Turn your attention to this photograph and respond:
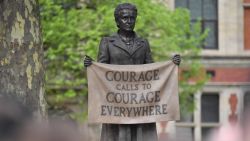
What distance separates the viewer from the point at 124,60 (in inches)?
268

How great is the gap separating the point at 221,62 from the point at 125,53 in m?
18.9

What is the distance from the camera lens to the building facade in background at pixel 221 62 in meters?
24.9

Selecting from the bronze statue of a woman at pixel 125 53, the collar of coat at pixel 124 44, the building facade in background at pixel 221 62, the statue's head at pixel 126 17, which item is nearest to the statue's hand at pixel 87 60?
the bronze statue of a woman at pixel 125 53

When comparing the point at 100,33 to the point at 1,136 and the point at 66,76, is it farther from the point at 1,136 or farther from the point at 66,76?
the point at 1,136

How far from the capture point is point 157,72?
23.0 ft

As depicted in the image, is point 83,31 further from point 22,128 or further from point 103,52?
point 22,128

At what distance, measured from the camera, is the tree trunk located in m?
8.55

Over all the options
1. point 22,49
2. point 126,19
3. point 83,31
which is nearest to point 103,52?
point 126,19

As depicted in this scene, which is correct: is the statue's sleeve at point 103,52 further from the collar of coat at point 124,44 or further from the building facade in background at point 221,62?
the building facade in background at point 221,62

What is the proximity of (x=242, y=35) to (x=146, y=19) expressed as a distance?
876 cm

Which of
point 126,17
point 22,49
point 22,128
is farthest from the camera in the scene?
point 22,49

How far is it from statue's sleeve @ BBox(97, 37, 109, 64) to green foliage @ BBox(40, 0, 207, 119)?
10.0 metres

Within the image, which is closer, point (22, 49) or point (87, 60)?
point (87, 60)

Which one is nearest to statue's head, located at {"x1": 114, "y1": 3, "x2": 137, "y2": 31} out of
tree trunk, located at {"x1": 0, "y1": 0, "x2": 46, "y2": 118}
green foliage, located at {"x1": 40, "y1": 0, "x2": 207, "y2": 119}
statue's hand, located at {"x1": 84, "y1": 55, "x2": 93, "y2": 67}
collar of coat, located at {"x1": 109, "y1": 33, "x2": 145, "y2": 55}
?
collar of coat, located at {"x1": 109, "y1": 33, "x2": 145, "y2": 55}
